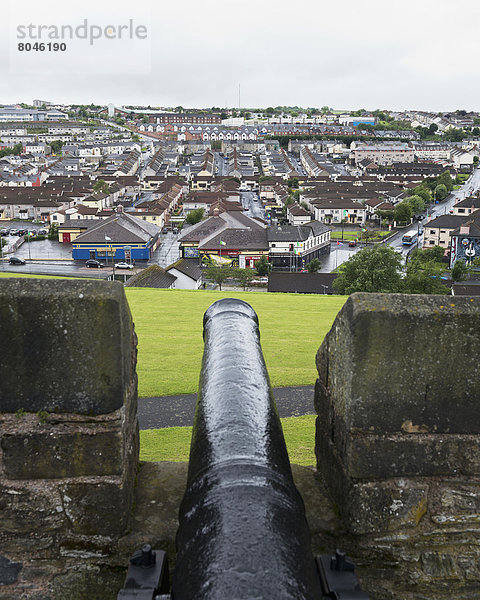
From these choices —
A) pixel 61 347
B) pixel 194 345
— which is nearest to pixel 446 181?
pixel 194 345

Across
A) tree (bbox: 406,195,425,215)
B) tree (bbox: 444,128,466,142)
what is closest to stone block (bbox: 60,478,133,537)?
tree (bbox: 406,195,425,215)

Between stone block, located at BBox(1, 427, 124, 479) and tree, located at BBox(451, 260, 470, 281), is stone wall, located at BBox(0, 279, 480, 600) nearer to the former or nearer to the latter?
stone block, located at BBox(1, 427, 124, 479)

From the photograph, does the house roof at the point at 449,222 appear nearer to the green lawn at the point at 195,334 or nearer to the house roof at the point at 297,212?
the house roof at the point at 297,212

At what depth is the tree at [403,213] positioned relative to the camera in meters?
75.4

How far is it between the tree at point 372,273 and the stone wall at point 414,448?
2866 cm

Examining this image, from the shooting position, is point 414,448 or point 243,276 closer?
point 414,448

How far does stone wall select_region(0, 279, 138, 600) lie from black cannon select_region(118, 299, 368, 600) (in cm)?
48

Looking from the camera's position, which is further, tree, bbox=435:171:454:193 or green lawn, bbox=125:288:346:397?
tree, bbox=435:171:454:193

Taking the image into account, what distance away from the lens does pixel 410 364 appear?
313 cm

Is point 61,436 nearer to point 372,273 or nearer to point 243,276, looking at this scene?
point 372,273

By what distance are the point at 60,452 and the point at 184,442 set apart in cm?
413

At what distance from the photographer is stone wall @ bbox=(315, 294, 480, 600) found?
3117 mm

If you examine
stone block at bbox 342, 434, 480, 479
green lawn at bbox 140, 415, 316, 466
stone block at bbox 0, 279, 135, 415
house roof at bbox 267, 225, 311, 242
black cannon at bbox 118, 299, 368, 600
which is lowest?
house roof at bbox 267, 225, 311, 242

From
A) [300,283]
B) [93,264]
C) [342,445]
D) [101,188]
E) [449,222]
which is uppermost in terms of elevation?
[101,188]
